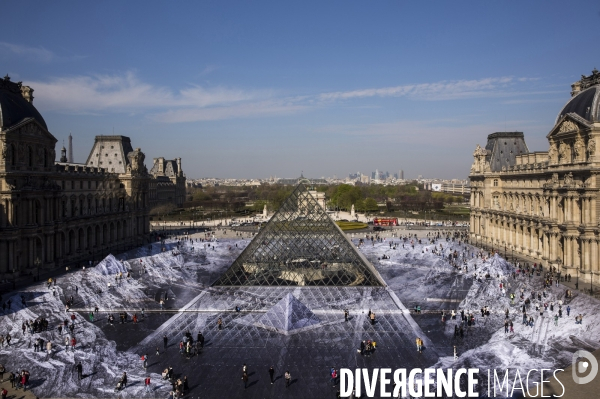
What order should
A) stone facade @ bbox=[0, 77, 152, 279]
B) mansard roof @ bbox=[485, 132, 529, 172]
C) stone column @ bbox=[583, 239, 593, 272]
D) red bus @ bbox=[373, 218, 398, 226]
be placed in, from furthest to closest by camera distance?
red bus @ bbox=[373, 218, 398, 226] < mansard roof @ bbox=[485, 132, 529, 172] < stone facade @ bbox=[0, 77, 152, 279] < stone column @ bbox=[583, 239, 593, 272]

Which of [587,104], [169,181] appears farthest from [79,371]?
[169,181]

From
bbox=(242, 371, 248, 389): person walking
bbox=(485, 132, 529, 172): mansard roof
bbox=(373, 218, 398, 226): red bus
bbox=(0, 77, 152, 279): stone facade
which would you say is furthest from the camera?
bbox=(373, 218, 398, 226): red bus

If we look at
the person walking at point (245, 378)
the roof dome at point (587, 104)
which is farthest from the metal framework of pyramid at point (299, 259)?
the roof dome at point (587, 104)

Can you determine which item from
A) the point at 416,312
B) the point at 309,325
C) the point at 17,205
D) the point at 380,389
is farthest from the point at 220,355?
the point at 17,205

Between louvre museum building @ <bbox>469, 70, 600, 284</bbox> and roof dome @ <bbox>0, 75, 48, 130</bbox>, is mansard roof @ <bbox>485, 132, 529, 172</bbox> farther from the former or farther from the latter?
roof dome @ <bbox>0, 75, 48, 130</bbox>

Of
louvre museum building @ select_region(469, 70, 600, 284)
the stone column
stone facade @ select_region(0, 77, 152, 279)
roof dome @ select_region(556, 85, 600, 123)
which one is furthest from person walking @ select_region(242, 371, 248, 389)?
roof dome @ select_region(556, 85, 600, 123)

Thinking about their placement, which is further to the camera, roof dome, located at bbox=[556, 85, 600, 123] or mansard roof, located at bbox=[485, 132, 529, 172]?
mansard roof, located at bbox=[485, 132, 529, 172]

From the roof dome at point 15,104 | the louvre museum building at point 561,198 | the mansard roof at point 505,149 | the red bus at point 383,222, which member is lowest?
the red bus at point 383,222

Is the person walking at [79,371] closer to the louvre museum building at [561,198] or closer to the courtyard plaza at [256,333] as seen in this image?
the courtyard plaza at [256,333]
